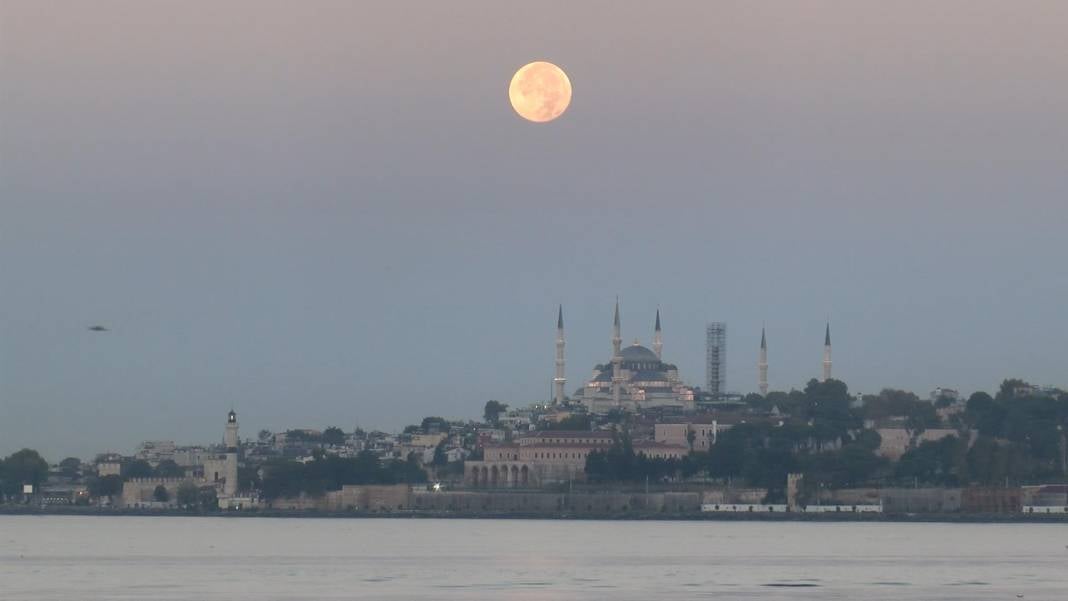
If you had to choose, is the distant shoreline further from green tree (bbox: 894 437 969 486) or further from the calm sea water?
the calm sea water

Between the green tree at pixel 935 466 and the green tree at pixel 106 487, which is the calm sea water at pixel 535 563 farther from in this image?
the green tree at pixel 106 487

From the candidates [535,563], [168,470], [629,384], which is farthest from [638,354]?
[535,563]

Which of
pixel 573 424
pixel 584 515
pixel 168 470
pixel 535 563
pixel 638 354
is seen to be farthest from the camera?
pixel 638 354

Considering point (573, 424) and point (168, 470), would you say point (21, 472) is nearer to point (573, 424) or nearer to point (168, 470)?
point (168, 470)

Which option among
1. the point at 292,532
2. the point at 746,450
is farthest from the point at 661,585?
the point at 746,450

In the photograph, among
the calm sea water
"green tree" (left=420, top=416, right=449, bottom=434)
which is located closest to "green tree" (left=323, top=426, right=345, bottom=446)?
"green tree" (left=420, top=416, right=449, bottom=434)

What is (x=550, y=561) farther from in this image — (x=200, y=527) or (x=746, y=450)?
(x=746, y=450)
